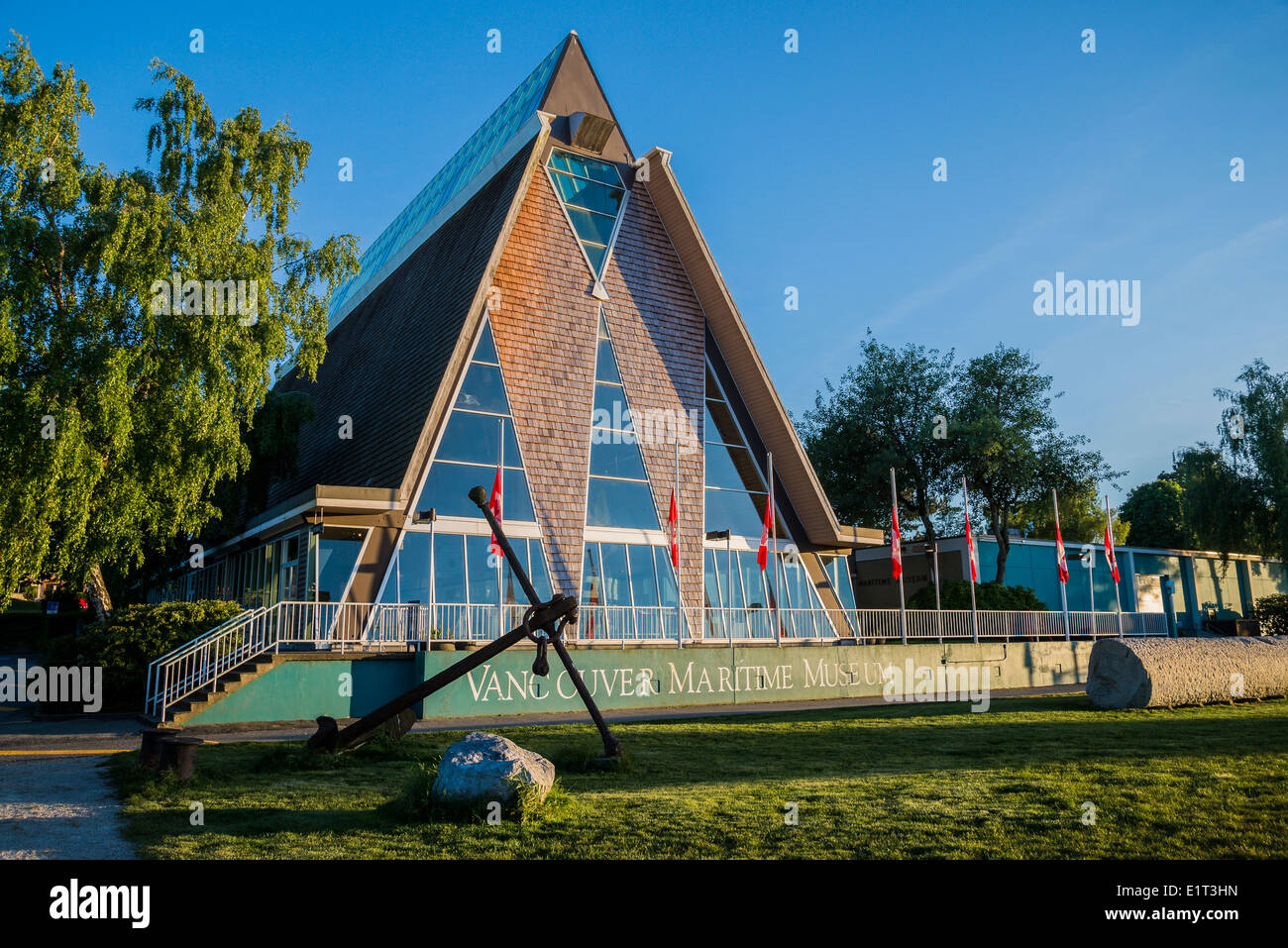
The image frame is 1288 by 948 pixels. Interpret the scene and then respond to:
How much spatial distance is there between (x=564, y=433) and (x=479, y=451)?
2.41 m

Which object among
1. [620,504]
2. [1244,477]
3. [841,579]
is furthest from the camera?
[1244,477]

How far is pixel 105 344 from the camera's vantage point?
17.8 meters

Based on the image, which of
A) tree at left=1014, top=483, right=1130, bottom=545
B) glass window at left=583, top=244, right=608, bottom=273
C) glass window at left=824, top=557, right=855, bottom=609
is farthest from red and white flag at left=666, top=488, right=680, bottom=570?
tree at left=1014, top=483, right=1130, bottom=545

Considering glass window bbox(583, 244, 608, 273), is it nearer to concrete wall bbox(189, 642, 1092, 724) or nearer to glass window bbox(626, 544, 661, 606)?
glass window bbox(626, 544, 661, 606)

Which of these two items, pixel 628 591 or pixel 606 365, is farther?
pixel 606 365

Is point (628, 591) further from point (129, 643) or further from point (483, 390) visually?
point (129, 643)

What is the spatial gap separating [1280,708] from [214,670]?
19466 mm

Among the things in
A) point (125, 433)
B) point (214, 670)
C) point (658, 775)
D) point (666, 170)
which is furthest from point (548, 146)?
point (658, 775)

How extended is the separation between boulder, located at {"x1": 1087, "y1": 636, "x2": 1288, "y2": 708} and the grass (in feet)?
9.10

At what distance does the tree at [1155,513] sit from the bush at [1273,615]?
85.4ft

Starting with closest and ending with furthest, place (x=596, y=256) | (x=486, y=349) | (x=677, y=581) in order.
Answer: (x=677, y=581)
(x=486, y=349)
(x=596, y=256)

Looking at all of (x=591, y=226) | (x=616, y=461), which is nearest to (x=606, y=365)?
(x=616, y=461)

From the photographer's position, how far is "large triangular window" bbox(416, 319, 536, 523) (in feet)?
69.2
